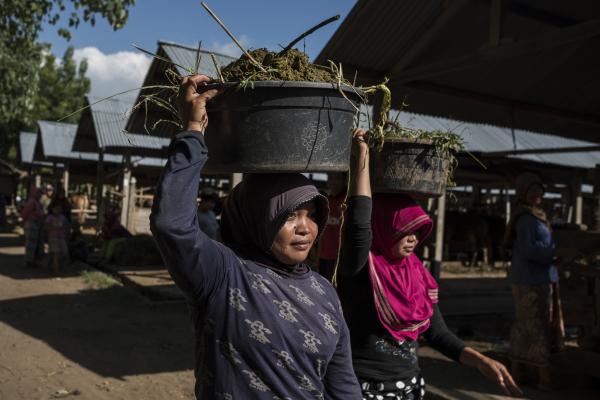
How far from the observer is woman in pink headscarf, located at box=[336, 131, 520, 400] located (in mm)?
2600

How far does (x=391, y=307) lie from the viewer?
2688 mm

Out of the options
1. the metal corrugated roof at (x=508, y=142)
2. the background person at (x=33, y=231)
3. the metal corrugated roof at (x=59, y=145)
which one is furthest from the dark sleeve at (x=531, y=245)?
the metal corrugated roof at (x=59, y=145)

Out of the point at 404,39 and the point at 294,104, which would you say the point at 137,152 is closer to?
the point at 404,39

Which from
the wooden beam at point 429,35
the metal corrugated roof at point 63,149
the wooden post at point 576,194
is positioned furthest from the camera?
the metal corrugated roof at point 63,149

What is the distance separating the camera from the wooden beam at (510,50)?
507 cm

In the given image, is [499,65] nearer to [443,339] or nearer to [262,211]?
[443,339]

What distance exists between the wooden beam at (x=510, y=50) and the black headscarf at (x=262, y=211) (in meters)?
4.12

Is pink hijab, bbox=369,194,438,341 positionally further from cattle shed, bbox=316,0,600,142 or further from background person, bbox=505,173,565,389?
cattle shed, bbox=316,0,600,142

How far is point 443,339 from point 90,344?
5.36 metres

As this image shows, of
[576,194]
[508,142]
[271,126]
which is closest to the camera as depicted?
[271,126]

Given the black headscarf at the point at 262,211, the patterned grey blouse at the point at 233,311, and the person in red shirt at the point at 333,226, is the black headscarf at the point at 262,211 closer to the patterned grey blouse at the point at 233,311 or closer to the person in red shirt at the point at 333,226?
the patterned grey blouse at the point at 233,311

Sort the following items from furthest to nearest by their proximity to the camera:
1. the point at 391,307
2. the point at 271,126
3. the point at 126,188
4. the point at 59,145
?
the point at 59,145
the point at 126,188
the point at 391,307
the point at 271,126

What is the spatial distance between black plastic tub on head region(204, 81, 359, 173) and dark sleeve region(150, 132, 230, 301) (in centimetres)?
24

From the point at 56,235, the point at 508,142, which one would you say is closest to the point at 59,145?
the point at 56,235
